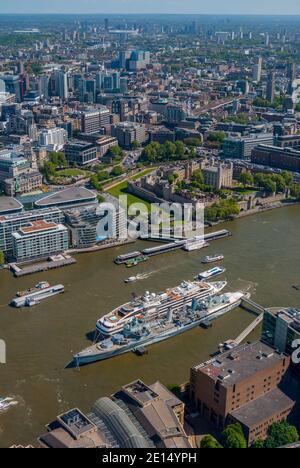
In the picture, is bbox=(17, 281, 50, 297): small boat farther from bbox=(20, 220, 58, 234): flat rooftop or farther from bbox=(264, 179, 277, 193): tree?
bbox=(264, 179, 277, 193): tree

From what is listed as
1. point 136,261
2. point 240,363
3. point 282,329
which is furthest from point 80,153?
point 240,363

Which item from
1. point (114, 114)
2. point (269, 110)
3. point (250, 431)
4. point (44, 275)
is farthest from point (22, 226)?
point (269, 110)

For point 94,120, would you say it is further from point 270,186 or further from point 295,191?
point 295,191

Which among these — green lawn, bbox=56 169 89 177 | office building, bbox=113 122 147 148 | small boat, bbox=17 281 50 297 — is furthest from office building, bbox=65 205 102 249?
office building, bbox=113 122 147 148

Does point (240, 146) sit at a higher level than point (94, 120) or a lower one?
lower

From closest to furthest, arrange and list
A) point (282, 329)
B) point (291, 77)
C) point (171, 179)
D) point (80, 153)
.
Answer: point (282, 329)
point (171, 179)
point (80, 153)
point (291, 77)

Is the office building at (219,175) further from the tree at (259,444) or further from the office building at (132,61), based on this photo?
the office building at (132,61)

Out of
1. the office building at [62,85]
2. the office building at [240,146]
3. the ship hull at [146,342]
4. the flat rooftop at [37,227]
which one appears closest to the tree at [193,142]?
the office building at [240,146]

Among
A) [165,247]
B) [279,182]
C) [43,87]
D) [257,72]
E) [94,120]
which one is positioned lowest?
[165,247]
